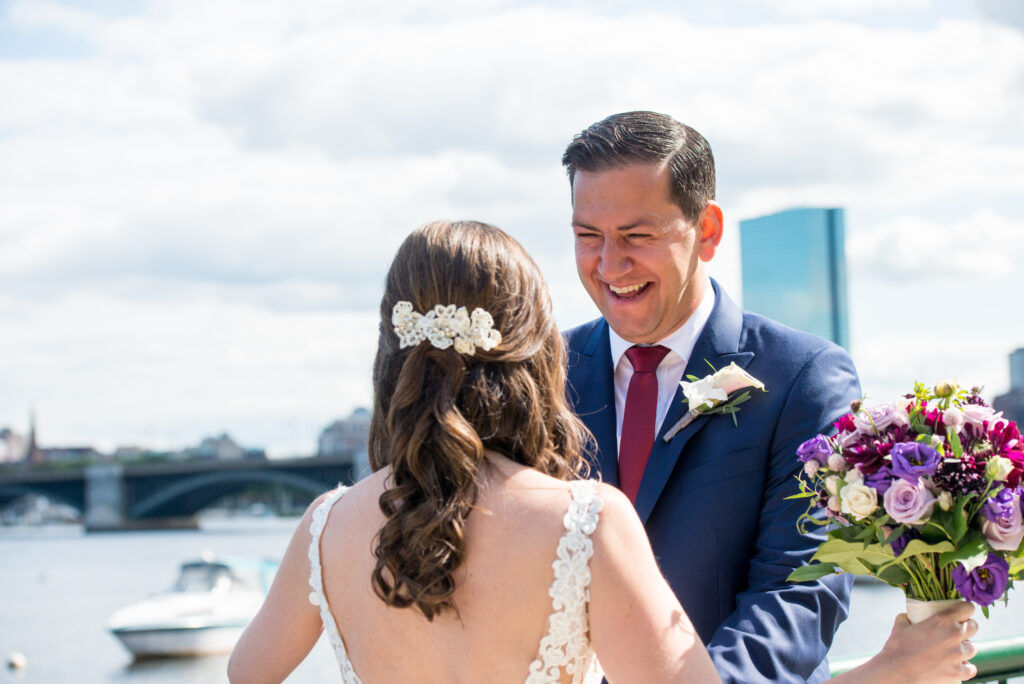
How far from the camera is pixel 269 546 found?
57781 millimetres

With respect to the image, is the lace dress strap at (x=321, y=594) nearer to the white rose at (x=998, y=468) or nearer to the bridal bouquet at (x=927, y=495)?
the bridal bouquet at (x=927, y=495)

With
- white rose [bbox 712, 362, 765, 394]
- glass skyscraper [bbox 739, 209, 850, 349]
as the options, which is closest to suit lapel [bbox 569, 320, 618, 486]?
white rose [bbox 712, 362, 765, 394]

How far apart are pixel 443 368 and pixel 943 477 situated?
1012 mm

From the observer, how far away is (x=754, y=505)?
2.73 meters

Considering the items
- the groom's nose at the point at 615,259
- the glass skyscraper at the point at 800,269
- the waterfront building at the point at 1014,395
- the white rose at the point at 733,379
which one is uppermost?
the groom's nose at the point at 615,259

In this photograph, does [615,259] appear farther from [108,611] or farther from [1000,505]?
[108,611]

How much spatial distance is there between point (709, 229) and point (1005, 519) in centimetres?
127

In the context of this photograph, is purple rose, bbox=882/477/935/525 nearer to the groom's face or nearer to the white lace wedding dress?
the white lace wedding dress

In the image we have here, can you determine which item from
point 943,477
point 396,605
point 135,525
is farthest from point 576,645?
point 135,525

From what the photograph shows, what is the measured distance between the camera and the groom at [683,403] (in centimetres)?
260

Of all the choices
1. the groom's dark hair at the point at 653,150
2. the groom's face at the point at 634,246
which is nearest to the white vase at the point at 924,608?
the groom's face at the point at 634,246

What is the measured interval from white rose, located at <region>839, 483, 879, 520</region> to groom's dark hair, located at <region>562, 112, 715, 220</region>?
1.07 meters

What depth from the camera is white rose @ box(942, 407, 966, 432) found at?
2.17 meters

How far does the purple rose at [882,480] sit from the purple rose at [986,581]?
21 centimetres
